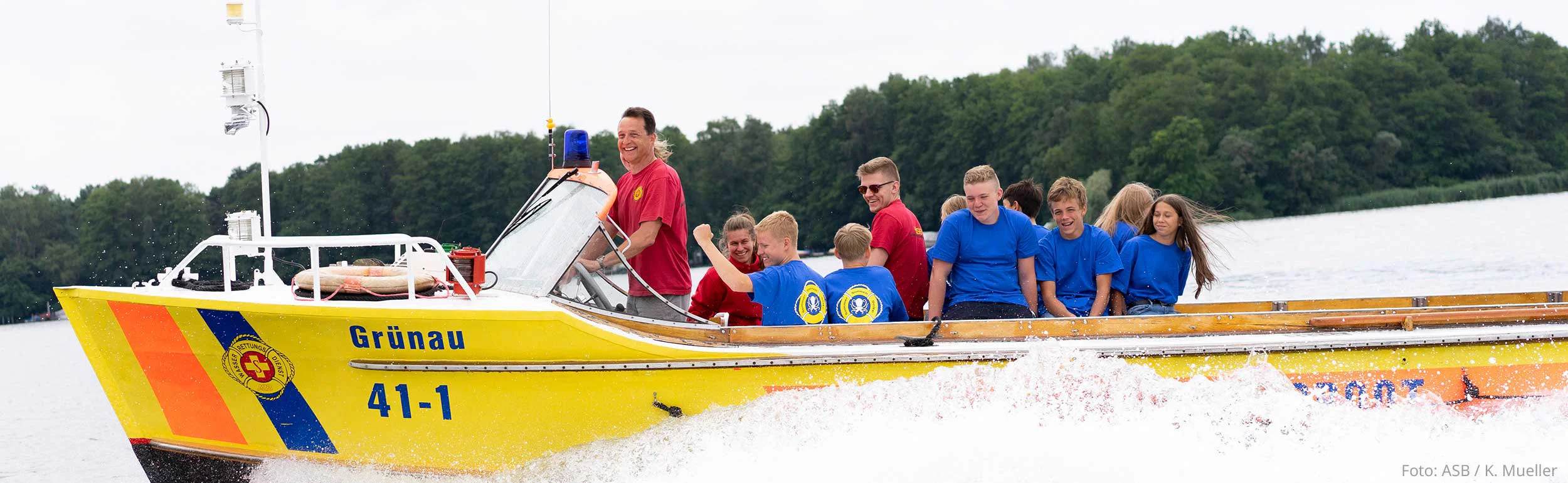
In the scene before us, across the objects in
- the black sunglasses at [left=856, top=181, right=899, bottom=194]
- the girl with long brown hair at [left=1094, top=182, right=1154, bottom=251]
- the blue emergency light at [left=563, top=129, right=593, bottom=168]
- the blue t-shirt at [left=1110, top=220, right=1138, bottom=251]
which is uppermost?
the blue emergency light at [left=563, top=129, right=593, bottom=168]

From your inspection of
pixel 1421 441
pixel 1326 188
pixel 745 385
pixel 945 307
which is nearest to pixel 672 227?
pixel 745 385

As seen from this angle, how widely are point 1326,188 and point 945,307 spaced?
175ft

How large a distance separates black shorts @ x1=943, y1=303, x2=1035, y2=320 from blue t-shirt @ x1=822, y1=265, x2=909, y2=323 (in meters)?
0.32

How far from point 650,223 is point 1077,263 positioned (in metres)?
2.24

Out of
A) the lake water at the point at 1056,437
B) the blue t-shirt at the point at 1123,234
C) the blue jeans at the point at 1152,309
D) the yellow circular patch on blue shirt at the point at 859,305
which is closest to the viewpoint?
the lake water at the point at 1056,437

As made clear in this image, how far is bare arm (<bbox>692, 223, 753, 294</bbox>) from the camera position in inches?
218

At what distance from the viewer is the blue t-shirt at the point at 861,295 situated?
6.12 meters

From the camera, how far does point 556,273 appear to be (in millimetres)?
5891

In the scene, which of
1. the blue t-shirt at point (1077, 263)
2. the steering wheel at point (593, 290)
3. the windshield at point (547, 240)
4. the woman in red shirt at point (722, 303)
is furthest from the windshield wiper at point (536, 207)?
the blue t-shirt at point (1077, 263)

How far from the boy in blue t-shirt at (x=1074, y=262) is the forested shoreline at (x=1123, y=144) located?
33746mm

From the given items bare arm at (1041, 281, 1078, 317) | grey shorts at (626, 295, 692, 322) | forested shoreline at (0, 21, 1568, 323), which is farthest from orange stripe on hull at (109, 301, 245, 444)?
forested shoreline at (0, 21, 1568, 323)

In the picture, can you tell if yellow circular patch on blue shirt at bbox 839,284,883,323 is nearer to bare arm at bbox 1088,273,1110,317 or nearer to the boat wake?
the boat wake

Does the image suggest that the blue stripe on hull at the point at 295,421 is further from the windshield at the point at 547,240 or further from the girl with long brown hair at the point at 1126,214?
the girl with long brown hair at the point at 1126,214

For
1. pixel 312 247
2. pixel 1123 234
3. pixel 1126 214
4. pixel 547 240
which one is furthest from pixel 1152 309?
pixel 312 247
